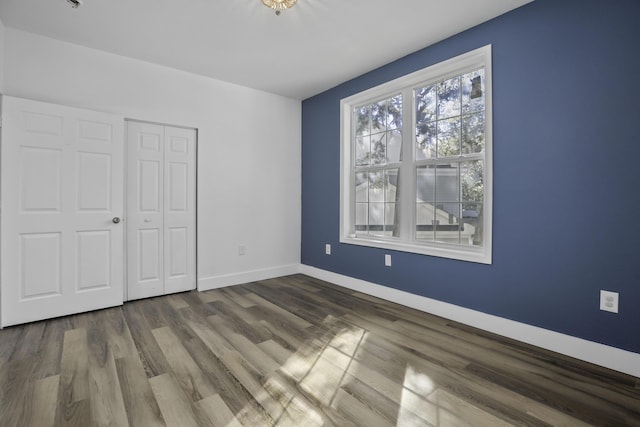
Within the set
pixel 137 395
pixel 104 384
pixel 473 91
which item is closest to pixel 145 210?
pixel 104 384

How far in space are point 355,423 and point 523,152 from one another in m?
2.27

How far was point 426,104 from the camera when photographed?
10.6 feet

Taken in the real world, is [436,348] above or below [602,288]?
below

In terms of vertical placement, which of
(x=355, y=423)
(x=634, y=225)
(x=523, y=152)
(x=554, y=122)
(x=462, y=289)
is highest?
(x=554, y=122)

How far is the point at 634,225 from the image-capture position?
1975mm

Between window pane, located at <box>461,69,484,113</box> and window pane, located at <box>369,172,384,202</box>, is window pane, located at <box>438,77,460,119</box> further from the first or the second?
window pane, located at <box>369,172,384,202</box>

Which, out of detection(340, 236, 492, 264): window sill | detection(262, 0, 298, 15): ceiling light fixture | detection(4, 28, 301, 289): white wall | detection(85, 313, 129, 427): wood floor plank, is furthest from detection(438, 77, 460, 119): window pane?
detection(85, 313, 129, 427): wood floor plank

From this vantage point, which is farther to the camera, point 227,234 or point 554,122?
point 227,234

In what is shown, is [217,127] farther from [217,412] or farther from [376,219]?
[217,412]

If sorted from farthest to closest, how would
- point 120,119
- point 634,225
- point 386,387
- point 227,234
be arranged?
point 227,234
point 120,119
point 634,225
point 386,387

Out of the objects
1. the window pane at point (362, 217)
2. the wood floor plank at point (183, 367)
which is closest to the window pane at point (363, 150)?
the window pane at point (362, 217)

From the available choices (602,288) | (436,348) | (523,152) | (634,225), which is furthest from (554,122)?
(436,348)

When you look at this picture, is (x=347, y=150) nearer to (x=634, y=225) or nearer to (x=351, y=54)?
(x=351, y=54)

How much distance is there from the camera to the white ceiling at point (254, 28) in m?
2.48
